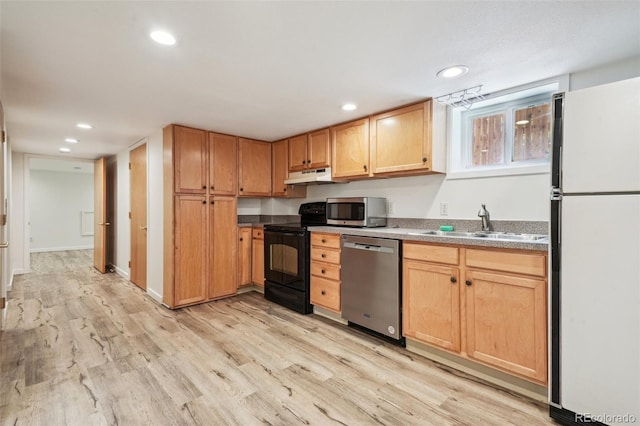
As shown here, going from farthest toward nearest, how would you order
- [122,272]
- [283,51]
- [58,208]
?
[58,208] → [122,272] → [283,51]

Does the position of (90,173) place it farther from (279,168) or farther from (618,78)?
(618,78)

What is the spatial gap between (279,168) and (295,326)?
6.93 feet

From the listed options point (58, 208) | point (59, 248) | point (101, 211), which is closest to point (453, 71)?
point (101, 211)

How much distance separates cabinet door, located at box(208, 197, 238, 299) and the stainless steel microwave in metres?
1.37

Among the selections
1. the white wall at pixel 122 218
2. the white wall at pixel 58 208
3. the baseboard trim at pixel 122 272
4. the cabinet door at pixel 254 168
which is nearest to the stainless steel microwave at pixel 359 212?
the cabinet door at pixel 254 168

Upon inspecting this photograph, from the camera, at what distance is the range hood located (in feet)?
11.3

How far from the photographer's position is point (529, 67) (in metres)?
2.05

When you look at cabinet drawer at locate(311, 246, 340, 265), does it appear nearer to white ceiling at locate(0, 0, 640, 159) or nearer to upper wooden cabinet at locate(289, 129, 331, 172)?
upper wooden cabinet at locate(289, 129, 331, 172)

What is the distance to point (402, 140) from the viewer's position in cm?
279

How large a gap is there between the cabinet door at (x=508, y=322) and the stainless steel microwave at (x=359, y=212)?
1.16m

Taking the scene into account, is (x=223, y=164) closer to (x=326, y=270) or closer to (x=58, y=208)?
(x=326, y=270)

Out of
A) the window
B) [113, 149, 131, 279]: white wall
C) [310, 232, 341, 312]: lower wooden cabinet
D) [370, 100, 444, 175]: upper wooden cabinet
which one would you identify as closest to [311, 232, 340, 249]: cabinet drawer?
[310, 232, 341, 312]: lower wooden cabinet

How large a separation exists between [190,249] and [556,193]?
11.1 feet

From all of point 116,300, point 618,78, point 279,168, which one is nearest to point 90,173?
point 116,300
